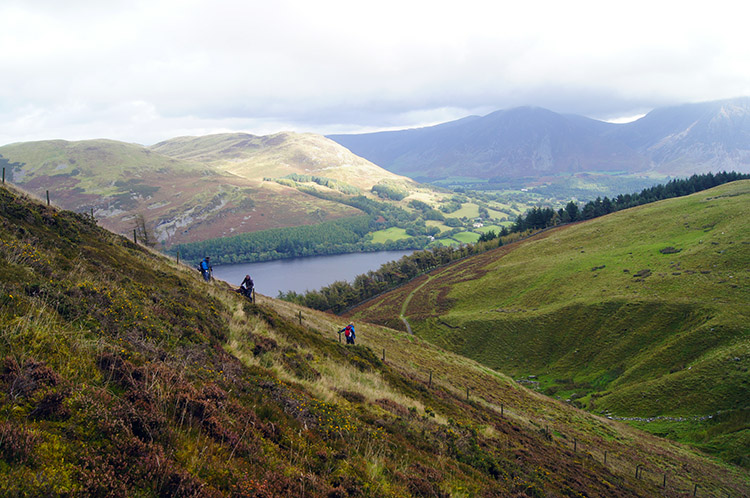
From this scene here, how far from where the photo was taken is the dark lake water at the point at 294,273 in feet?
488

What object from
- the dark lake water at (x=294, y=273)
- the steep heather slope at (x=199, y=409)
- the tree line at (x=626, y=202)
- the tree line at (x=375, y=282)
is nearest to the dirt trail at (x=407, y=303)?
the tree line at (x=375, y=282)

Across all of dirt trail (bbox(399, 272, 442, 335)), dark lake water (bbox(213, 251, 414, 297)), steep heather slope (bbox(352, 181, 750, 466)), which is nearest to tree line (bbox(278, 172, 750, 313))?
dirt trail (bbox(399, 272, 442, 335))

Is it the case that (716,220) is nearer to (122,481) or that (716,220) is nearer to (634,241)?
(634,241)

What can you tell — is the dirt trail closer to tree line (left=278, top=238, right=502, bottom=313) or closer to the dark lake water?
tree line (left=278, top=238, right=502, bottom=313)

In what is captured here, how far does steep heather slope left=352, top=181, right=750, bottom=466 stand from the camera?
3434 cm

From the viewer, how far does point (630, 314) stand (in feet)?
159

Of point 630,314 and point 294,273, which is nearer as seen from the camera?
point 630,314

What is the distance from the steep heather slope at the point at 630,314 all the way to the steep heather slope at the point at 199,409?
15.1 metres

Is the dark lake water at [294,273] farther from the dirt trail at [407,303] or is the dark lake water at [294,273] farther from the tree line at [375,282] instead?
the dirt trail at [407,303]

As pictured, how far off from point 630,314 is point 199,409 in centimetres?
5696

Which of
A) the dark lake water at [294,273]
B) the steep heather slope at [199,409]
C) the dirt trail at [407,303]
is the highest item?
the steep heather slope at [199,409]

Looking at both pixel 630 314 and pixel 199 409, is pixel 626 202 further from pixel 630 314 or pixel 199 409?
pixel 199 409

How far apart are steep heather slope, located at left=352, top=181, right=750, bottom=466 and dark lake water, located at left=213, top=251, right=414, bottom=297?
68.2 m

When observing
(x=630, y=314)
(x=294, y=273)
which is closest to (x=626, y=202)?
(x=630, y=314)
